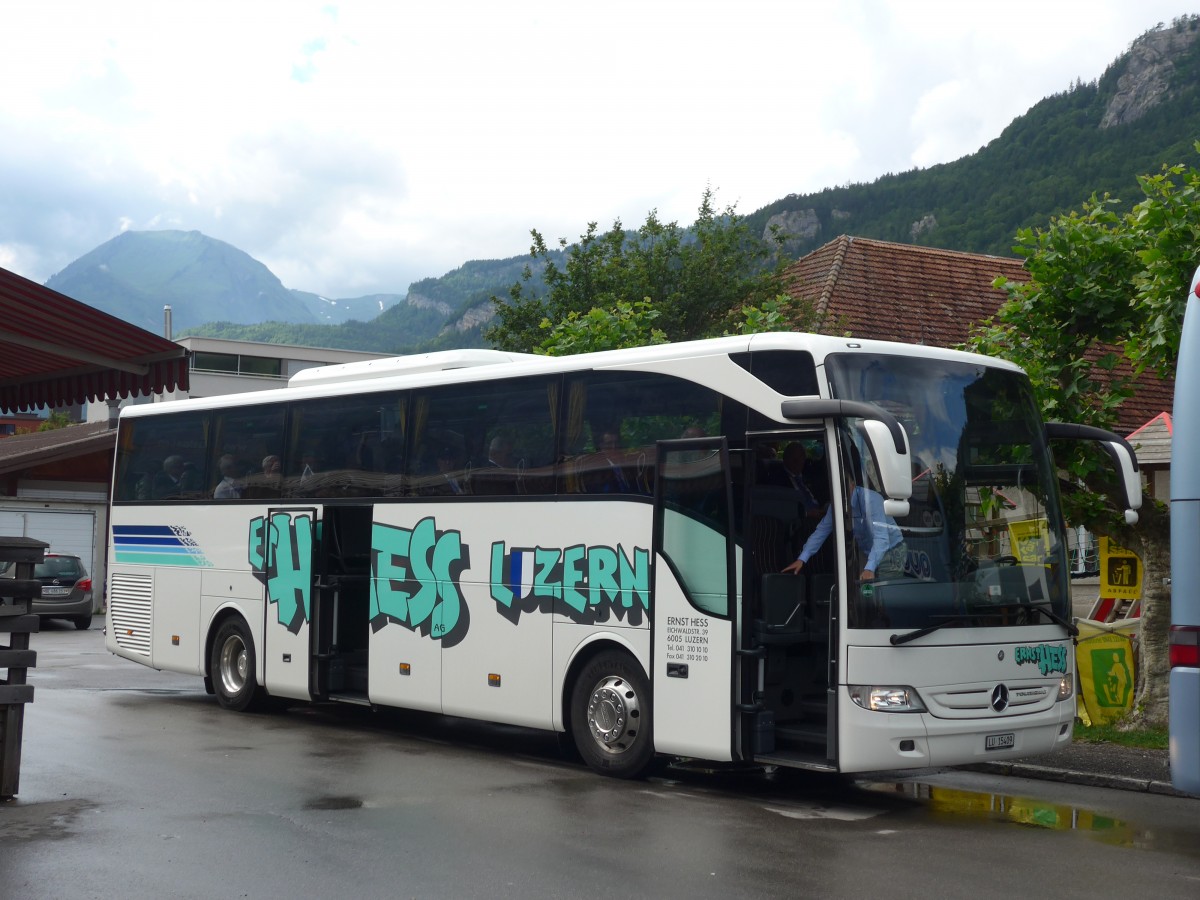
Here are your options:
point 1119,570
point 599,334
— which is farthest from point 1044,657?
point 599,334

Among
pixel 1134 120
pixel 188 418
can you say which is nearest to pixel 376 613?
pixel 188 418

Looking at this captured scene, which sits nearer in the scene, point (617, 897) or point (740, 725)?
point (617, 897)

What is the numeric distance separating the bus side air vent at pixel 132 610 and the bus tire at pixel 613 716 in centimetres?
734

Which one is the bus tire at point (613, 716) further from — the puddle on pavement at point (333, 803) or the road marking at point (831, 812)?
the puddle on pavement at point (333, 803)

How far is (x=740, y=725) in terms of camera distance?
9.88 m

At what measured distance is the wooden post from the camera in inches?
369

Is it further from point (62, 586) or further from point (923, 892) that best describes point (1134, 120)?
point (923, 892)

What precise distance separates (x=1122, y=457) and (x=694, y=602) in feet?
10.9

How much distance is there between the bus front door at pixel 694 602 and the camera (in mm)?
10000

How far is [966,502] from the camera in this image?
9711mm

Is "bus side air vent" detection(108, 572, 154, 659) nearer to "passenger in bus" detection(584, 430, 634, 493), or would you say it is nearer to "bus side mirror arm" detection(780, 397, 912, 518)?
"passenger in bus" detection(584, 430, 634, 493)

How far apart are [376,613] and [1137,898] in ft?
25.8

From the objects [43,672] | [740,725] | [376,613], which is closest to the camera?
[740,725]

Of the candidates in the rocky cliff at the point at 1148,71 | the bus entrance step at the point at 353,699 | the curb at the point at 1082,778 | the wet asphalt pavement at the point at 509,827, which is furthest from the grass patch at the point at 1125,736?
the rocky cliff at the point at 1148,71
